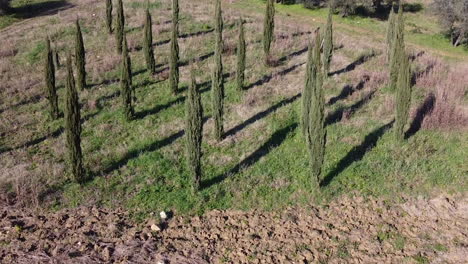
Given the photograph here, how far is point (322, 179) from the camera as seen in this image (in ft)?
64.5

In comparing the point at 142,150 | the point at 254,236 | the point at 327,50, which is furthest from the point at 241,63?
the point at 254,236

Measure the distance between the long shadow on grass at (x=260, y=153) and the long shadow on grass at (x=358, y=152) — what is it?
3.35 m

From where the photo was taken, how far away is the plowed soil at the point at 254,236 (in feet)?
51.2

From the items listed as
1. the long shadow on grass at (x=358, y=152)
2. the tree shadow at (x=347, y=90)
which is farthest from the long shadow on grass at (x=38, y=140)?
the tree shadow at (x=347, y=90)

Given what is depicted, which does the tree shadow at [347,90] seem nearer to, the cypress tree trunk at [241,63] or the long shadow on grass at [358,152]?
the long shadow on grass at [358,152]

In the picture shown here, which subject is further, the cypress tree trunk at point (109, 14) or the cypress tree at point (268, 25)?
the cypress tree trunk at point (109, 14)

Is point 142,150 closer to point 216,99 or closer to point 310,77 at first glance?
point 216,99

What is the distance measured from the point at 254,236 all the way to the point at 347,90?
1470 cm

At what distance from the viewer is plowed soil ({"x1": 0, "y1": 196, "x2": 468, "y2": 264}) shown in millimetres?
15617

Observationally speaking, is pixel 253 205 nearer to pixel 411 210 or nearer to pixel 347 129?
pixel 411 210

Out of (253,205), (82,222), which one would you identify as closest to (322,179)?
(253,205)

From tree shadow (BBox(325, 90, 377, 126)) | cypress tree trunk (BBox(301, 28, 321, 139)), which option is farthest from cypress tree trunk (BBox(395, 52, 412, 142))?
cypress tree trunk (BBox(301, 28, 321, 139))

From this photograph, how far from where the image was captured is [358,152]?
2177 cm

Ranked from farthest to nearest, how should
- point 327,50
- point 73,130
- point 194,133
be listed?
point 327,50 → point 73,130 → point 194,133
